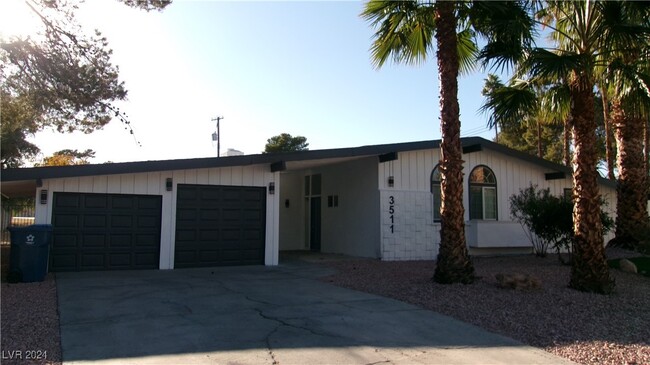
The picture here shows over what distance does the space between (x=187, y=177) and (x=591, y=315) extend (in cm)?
970

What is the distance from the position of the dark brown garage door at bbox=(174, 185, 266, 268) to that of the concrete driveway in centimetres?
345

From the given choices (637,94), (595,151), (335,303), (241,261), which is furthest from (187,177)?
(637,94)

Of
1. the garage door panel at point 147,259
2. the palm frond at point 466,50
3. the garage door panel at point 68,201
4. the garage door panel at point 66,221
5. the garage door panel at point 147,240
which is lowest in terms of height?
the garage door panel at point 147,259

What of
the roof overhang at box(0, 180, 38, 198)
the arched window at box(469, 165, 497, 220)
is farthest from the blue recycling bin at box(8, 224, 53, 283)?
the arched window at box(469, 165, 497, 220)

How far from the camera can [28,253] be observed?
10.2m

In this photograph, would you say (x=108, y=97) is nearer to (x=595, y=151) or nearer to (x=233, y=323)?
(x=233, y=323)

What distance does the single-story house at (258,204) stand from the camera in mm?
11969

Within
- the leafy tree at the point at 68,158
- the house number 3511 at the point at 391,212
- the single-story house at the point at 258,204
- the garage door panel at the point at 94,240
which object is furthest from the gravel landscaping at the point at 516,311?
the leafy tree at the point at 68,158

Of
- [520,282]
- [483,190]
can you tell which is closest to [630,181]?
[483,190]

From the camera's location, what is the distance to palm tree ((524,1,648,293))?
8.87m

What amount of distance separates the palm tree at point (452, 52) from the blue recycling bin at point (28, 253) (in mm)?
8008

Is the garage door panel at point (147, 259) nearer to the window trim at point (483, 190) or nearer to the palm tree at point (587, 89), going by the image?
the palm tree at point (587, 89)

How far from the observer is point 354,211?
1636 cm

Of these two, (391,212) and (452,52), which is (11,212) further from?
(452,52)
